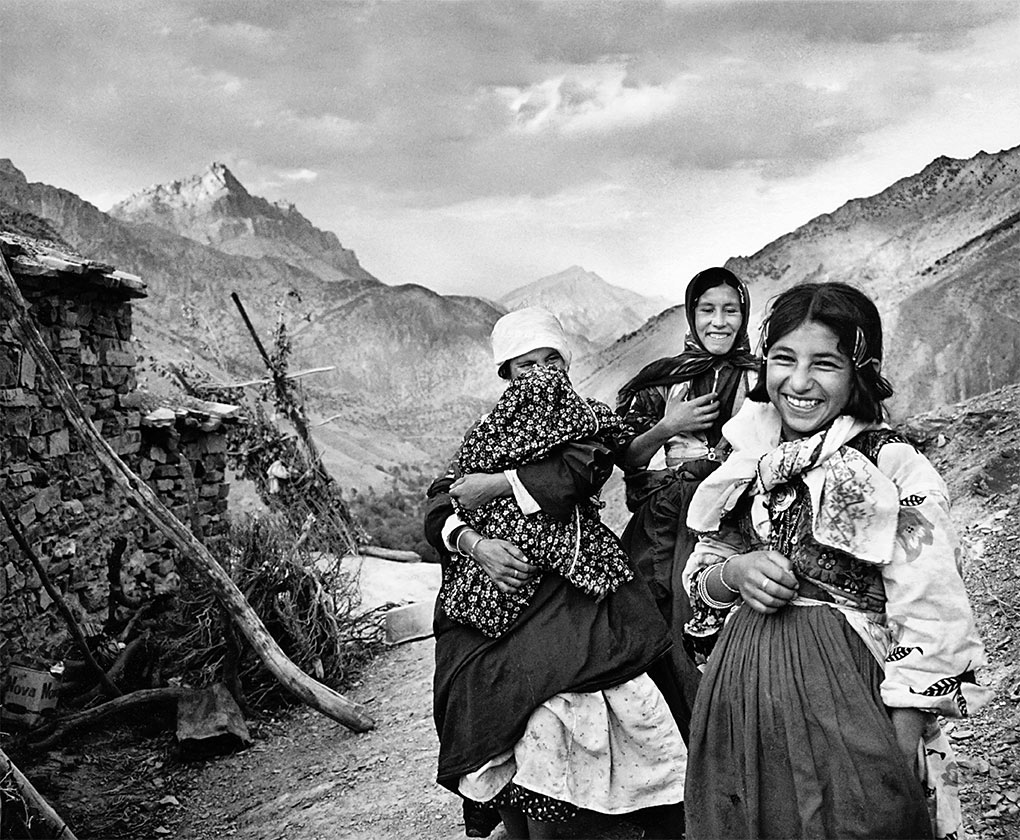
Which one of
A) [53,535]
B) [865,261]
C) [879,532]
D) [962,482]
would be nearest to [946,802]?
[879,532]

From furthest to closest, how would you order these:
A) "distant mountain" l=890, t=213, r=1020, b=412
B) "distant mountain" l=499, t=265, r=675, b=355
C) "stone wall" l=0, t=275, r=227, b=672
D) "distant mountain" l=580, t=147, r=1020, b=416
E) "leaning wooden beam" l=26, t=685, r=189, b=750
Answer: "distant mountain" l=499, t=265, r=675, b=355 < "distant mountain" l=580, t=147, r=1020, b=416 < "distant mountain" l=890, t=213, r=1020, b=412 < "stone wall" l=0, t=275, r=227, b=672 < "leaning wooden beam" l=26, t=685, r=189, b=750

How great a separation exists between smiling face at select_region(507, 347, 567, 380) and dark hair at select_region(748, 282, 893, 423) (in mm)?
1008

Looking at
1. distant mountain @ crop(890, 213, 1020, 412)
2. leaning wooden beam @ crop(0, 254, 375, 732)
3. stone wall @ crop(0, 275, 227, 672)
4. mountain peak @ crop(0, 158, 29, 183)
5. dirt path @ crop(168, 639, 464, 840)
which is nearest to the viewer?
dirt path @ crop(168, 639, 464, 840)

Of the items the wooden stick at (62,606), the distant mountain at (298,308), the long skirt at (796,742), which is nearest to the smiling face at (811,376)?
the long skirt at (796,742)

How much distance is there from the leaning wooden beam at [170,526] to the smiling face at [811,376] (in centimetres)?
356

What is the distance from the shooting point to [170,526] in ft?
14.7

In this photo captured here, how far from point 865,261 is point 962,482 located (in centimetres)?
357

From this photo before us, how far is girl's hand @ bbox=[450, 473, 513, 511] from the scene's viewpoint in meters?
2.54

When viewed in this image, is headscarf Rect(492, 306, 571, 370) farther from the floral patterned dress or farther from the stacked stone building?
the stacked stone building

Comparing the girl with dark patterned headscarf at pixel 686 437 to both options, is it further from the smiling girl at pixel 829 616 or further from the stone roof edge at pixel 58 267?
the stone roof edge at pixel 58 267

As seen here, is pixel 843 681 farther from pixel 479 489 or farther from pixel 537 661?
pixel 479 489

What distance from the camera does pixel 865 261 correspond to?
7887 mm

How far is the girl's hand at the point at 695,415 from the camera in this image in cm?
256

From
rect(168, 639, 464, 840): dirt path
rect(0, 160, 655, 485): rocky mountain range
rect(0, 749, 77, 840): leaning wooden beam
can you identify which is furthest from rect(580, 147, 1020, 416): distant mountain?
rect(0, 160, 655, 485): rocky mountain range
